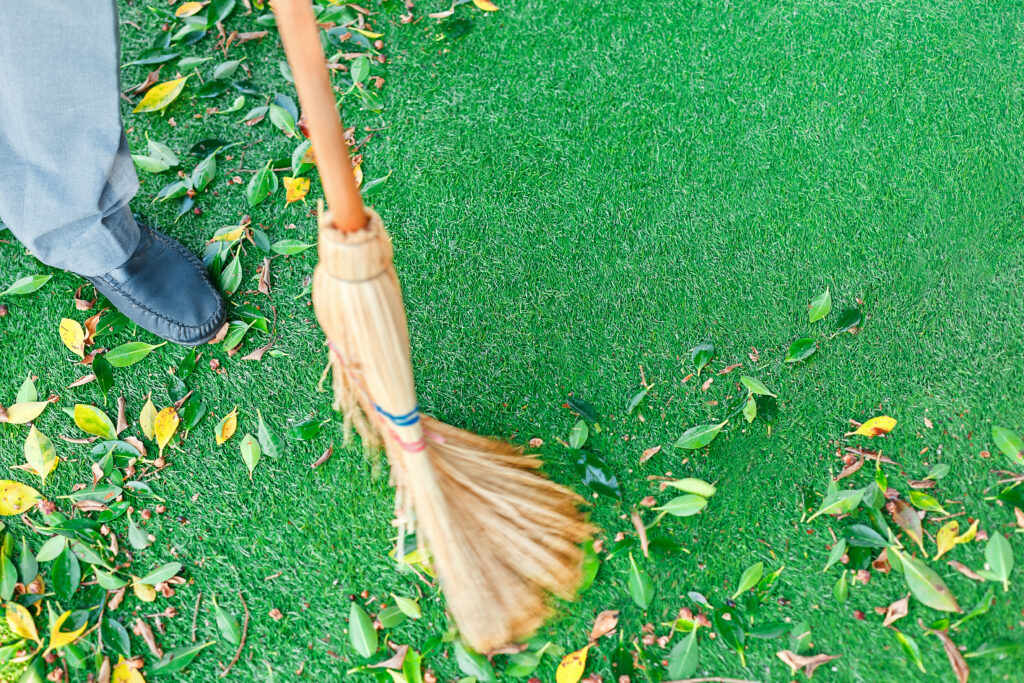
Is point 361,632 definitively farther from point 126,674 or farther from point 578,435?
point 578,435

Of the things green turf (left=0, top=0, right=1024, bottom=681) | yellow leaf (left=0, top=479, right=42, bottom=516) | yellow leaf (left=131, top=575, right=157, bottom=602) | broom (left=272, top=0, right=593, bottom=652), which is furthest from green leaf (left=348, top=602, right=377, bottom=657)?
yellow leaf (left=0, top=479, right=42, bottom=516)

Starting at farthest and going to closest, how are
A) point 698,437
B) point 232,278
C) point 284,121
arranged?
point 284,121 < point 232,278 < point 698,437

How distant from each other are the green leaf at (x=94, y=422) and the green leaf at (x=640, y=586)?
1154 millimetres

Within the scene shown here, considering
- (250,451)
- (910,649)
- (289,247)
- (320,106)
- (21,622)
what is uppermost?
(320,106)

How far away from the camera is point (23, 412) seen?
5.49ft

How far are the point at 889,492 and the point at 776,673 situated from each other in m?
0.43

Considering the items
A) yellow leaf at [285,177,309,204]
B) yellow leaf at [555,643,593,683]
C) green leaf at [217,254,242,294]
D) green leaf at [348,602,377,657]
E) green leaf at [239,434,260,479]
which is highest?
yellow leaf at [285,177,309,204]

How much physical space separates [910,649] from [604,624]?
56cm

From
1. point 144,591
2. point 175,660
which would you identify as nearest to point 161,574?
point 144,591

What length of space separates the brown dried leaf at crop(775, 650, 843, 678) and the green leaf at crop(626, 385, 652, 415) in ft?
1.77

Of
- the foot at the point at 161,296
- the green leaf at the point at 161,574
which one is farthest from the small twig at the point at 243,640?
the foot at the point at 161,296

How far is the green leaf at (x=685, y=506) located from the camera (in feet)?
4.84

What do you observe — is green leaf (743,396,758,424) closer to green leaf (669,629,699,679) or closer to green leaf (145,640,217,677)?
green leaf (669,629,699,679)

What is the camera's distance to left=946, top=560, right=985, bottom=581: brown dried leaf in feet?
4.67
